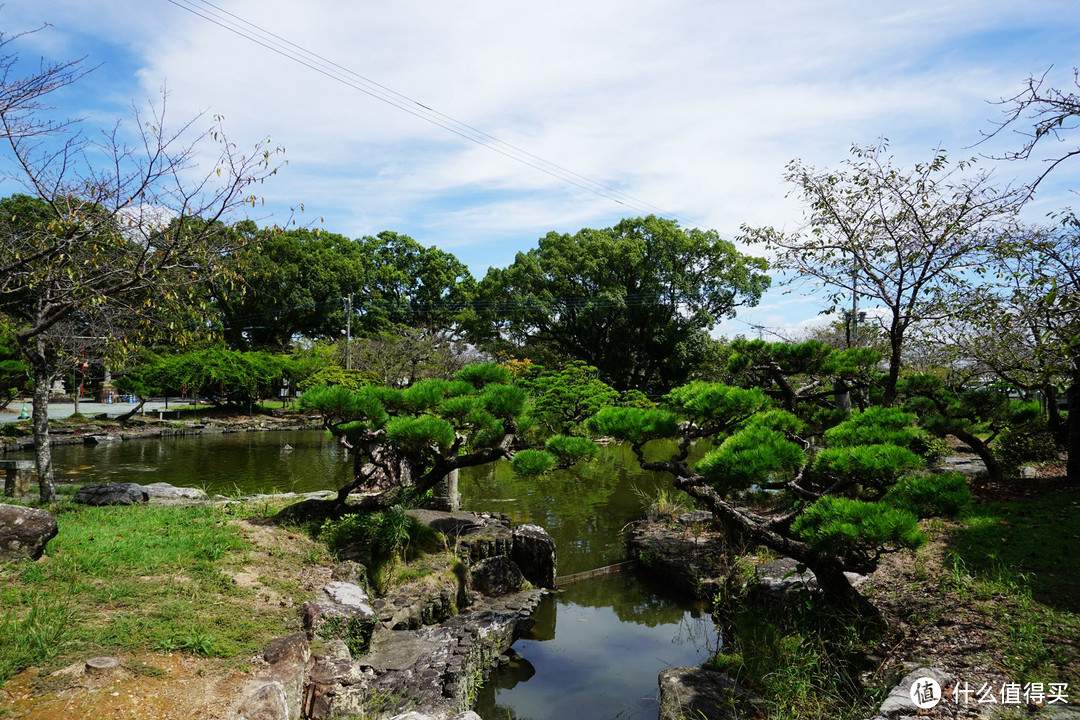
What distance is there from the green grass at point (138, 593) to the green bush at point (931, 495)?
451 centimetres

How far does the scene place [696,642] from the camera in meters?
6.15

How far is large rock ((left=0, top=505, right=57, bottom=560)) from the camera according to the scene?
14.8ft

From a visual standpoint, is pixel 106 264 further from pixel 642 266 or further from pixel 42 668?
pixel 642 266

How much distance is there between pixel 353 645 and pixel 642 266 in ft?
75.2

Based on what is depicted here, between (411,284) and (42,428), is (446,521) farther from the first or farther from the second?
(411,284)

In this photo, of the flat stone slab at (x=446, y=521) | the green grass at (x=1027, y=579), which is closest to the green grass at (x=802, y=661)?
the green grass at (x=1027, y=579)

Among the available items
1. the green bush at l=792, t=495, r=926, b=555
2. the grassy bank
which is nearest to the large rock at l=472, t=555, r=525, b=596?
the grassy bank

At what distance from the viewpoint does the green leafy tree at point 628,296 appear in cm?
2597

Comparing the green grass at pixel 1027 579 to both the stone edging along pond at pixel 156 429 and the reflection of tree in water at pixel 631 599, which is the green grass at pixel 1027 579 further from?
the stone edging along pond at pixel 156 429

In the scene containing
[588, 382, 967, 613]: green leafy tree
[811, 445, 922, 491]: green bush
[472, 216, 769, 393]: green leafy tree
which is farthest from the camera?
[472, 216, 769, 393]: green leafy tree

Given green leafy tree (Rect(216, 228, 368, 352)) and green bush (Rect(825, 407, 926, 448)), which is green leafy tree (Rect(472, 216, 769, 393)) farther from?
green bush (Rect(825, 407, 926, 448))

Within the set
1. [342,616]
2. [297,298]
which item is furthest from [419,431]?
[297,298]

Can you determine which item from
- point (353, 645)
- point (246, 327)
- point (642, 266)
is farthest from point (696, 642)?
point (246, 327)

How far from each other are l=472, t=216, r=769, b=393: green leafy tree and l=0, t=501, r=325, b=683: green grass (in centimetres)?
2047
